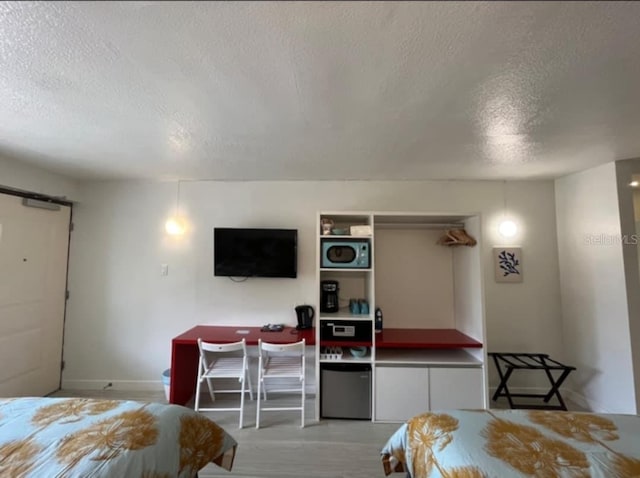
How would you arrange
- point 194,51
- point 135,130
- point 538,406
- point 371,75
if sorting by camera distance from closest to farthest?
point 194,51
point 371,75
point 135,130
point 538,406

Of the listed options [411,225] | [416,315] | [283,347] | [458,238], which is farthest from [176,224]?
[458,238]

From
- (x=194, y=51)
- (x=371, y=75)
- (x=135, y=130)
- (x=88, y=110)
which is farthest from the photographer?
(x=135, y=130)

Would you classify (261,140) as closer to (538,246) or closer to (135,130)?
(135,130)

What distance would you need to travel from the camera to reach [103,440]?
122cm

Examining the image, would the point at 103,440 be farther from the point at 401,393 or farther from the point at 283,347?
the point at 401,393

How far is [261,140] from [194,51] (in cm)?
98

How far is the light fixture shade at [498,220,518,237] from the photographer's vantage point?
3217 mm

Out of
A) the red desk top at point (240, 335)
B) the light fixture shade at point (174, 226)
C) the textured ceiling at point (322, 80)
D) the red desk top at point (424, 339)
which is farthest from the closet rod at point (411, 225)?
the light fixture shade at point (174, 226)

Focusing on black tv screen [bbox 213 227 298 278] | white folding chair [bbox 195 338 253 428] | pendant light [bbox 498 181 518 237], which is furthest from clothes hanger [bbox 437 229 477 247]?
white folding chair [bbox 195 338 253 428]

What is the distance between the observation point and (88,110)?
179 cm

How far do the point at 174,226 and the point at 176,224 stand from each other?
0.13 feet

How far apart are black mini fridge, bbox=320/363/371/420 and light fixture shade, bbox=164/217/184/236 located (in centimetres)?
222

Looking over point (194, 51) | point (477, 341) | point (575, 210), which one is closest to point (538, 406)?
point (477, 341)

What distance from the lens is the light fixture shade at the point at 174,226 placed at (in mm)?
3241
